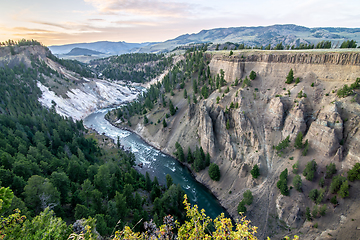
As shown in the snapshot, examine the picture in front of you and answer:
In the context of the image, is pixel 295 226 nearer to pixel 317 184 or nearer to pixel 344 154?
pixel 317 184

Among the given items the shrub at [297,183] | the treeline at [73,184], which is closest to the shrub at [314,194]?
the shrub at [297,183]

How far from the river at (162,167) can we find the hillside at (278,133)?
2860 millimetres

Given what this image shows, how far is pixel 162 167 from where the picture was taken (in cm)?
6575

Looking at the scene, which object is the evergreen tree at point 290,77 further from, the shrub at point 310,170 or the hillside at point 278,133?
the shrub at point 310,170

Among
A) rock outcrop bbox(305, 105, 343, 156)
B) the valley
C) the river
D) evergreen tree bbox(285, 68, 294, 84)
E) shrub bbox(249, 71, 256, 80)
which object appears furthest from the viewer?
shrub bbox(249, 71, 256, 80)

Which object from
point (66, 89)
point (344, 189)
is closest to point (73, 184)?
point (344, 189)

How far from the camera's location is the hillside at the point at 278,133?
38.7 meters

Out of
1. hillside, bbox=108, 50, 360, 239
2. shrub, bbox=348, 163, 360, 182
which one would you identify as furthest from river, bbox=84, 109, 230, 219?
shrub, bbox=348, 163, 360, 182

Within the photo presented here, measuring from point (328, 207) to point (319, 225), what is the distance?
15.0 ft

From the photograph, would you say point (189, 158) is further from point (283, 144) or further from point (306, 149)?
point (306, 149)

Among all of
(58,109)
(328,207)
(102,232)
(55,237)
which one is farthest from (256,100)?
(58,109)

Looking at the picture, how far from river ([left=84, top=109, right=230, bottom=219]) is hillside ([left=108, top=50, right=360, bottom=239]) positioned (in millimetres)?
2860

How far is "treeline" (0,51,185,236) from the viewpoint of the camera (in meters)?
30.4

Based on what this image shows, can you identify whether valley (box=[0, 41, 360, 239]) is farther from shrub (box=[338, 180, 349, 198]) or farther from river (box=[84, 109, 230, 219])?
river (box=[84, 109, 230, 219])
